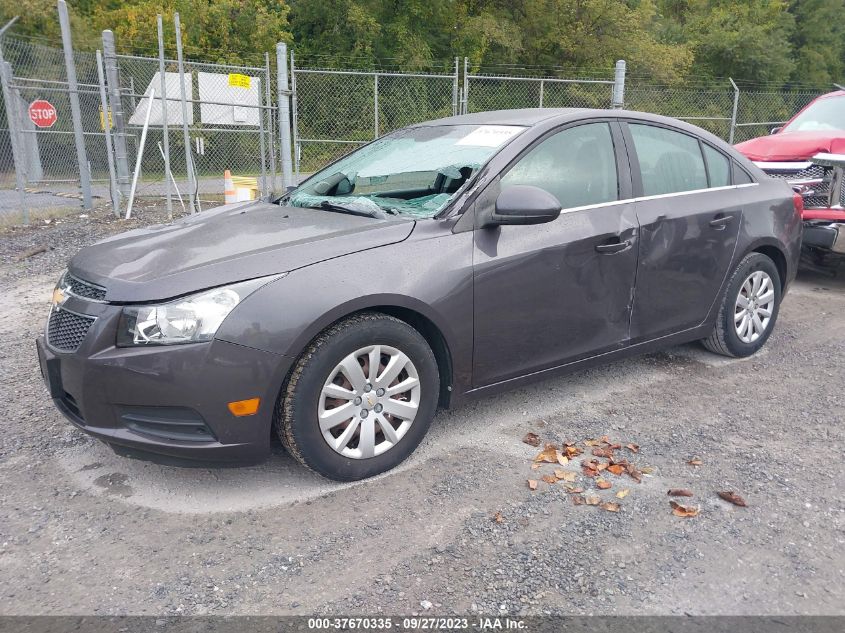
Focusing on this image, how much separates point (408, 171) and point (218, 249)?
131 centimetres

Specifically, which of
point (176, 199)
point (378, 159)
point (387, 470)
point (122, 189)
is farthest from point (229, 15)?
point (387, 470)

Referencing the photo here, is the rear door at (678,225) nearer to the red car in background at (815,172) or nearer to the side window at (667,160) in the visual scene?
the side window at (667,160)

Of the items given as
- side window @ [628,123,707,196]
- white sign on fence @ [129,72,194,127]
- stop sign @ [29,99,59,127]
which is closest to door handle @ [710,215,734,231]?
side window @ [628,123,707,196]

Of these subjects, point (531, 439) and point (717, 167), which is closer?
point (531, 439)

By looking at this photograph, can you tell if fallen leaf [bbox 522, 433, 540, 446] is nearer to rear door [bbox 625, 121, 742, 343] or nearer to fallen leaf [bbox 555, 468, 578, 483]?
fallen leaf [bbox 555, 468, 578, 483]

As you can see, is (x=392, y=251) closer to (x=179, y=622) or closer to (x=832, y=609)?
(x=179, y=622)

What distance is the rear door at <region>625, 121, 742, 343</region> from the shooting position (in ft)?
13.4

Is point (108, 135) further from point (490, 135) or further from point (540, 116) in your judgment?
point (540, 116)

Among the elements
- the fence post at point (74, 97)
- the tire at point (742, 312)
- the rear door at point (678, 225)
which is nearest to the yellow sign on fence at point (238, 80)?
the fence post at point (74, 97)

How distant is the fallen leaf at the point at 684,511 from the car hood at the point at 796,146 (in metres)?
4.92

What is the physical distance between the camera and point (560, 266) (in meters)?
3.66

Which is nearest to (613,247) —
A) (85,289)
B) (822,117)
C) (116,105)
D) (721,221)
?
(721,221)

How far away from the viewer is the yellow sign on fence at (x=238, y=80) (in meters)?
11.5

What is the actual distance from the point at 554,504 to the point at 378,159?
2313 mm
